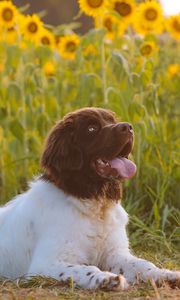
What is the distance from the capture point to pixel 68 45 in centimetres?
823

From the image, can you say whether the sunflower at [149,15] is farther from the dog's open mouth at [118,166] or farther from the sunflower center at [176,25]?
the dog's open mouth at [118,166]

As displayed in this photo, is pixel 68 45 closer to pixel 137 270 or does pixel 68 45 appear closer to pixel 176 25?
pixel 176 25

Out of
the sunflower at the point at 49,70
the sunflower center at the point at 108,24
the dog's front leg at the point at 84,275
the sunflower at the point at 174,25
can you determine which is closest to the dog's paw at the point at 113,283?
the dog's front leg at the point at 84,275

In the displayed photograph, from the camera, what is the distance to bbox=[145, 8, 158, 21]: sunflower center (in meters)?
7.72

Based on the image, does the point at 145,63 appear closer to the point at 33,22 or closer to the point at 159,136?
the point at 159,136

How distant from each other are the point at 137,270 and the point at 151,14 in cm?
341

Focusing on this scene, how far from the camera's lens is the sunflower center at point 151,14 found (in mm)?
7719

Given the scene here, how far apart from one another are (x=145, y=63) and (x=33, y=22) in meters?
1.21

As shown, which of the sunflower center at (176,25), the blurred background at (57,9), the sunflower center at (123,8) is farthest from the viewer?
the blurred background at (57,9)

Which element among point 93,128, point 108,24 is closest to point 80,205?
point 93,128

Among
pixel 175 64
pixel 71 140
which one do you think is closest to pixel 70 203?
pixel 71 140

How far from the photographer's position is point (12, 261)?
5.48 meters

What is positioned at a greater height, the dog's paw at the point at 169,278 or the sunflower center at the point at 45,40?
the sunflower center at the point at 45,40

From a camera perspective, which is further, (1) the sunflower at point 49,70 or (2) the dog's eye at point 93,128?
(1) the sunflower at point 49,70
